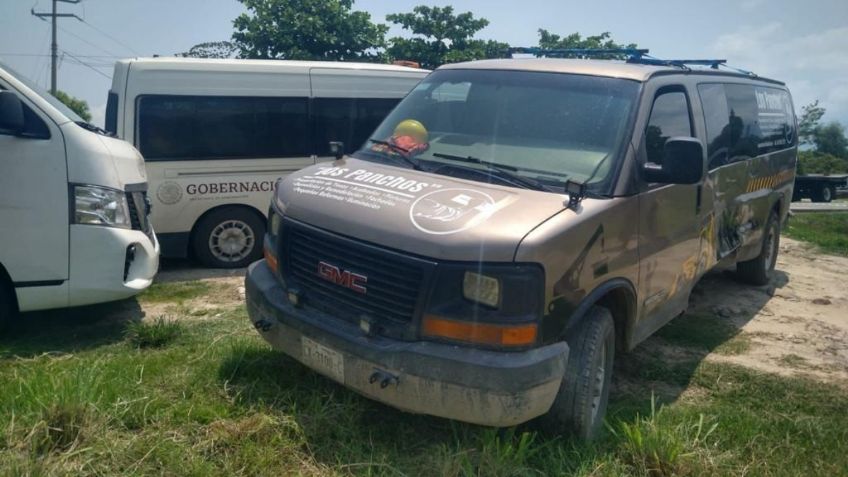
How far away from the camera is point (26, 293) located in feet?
15.2

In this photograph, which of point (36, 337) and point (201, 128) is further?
point (201, 128)

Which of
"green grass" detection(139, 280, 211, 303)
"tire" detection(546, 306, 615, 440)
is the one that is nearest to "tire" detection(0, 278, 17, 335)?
"green grass" detection(139, 280, 211, 303)

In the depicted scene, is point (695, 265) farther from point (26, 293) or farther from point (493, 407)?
point (26, 293)

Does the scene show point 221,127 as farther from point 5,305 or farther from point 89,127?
point 5,305

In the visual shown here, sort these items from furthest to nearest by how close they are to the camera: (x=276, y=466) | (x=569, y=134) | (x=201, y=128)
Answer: (x=201, y=128), (x=569, y=134), (x=276, y=466)

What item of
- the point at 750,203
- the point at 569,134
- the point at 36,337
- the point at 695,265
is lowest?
the point at 36,337

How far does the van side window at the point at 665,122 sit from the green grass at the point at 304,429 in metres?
1.54

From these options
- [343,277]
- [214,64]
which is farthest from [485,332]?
[214,64]

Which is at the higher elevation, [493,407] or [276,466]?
[493,407]

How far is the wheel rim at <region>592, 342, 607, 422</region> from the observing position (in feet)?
12.0

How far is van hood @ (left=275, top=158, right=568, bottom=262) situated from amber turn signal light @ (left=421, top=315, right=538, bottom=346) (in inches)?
11.6

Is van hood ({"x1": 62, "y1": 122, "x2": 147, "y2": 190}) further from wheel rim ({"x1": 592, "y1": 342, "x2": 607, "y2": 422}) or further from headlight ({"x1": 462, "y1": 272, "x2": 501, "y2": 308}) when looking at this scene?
wheel rim ({"x1": 592, "y1": 342, "x2": 607, "y2": 422})

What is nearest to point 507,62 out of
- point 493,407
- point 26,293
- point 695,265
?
point 695,265

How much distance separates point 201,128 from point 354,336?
4702mm
